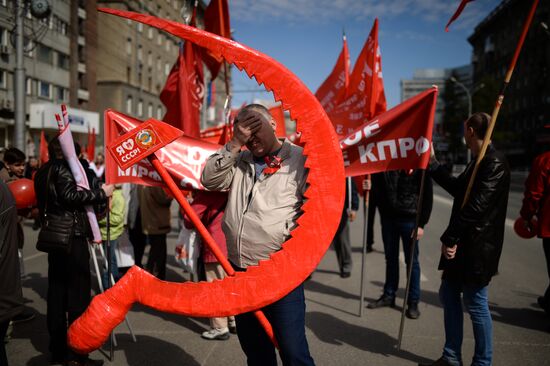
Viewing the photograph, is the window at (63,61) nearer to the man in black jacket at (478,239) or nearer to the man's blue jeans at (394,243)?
the man's blue jeans at (394,243)

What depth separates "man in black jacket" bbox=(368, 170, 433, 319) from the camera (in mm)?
4895

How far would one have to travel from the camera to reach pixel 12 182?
15.3 feet

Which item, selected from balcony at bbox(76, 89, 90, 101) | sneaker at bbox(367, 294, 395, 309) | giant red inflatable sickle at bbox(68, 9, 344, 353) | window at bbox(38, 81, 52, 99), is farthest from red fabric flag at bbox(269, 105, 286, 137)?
balcony at bbox(76, 89, 90, 101)

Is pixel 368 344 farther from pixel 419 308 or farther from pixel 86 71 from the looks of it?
pixel 86 71

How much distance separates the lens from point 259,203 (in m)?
2.46

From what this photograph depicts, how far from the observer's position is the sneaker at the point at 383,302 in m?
5.20

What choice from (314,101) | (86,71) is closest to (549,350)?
(314,101)

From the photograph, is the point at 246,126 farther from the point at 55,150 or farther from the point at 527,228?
the point at 527,228

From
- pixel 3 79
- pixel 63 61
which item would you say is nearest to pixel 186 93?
pixel 3 79

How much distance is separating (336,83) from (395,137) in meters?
4.02

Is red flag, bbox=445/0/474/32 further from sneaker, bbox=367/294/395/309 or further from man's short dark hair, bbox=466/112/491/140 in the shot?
sneaker, bbox=367/294/395/309

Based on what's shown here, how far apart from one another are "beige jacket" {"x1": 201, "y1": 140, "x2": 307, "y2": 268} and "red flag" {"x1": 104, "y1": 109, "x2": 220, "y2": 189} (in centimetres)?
161

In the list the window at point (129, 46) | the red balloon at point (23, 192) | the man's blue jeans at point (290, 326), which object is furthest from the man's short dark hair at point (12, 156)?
the window at point (129, 46)

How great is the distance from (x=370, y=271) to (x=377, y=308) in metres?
1.87
